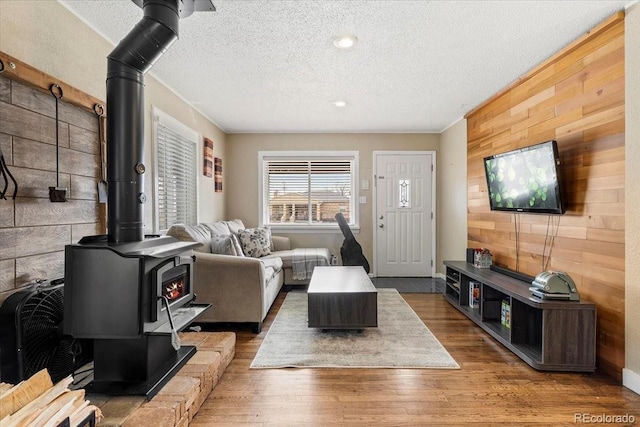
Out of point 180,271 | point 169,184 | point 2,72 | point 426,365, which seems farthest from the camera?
point 169,184

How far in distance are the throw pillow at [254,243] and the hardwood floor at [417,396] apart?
1.94 meters

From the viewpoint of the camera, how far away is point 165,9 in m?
1.75

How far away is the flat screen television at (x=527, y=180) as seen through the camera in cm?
241

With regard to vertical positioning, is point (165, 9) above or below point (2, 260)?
above

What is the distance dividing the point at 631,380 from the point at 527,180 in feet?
4.82

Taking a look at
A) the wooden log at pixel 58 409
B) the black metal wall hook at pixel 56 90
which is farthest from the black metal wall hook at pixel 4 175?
the wooden log at pixel 58 409

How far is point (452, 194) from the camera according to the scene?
474 centimetres

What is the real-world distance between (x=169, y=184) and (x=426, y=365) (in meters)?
2.86

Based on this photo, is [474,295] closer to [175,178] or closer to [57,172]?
[175,178]

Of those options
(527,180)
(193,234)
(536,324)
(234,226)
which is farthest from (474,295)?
(234,226)

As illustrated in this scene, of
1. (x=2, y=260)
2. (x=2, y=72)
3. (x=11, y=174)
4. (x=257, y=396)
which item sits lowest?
(x=257, y=396)

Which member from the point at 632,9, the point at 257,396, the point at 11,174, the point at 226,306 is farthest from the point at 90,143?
the point at 632,9

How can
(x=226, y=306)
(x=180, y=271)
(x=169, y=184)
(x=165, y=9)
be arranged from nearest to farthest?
1. (x=165, y=9)
2. (x=180, y=271)
3. (x=226, y=306)
4. (x=169, y=184)

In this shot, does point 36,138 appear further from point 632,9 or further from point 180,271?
point 632,9
